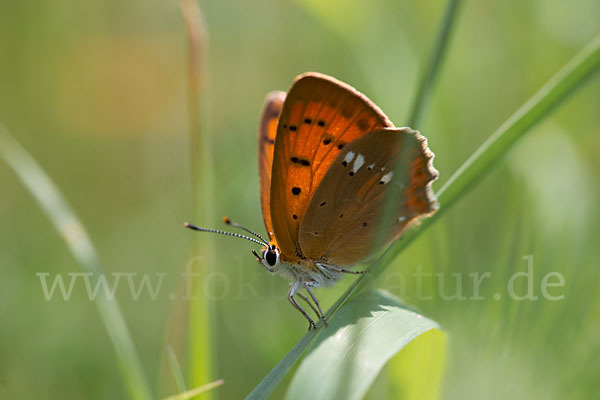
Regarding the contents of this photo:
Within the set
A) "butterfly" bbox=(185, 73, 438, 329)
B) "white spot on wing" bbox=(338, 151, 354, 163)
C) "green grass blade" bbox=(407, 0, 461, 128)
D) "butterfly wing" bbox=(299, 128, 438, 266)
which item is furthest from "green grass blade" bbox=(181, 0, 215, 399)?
"green grass blade" bbox=(407, 0, 461, 128)

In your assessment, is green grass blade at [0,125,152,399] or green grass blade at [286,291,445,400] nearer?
green grass blade at [286,291,445,400]

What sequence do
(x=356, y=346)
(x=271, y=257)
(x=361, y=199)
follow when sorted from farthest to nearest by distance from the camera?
(x=271, y=257), (x=361, y=199), (x=356, y=346)

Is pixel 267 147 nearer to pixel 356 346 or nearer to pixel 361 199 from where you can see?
pixel 361 199

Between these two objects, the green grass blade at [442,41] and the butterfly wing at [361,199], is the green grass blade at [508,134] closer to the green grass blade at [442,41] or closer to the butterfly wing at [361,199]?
the butterfly wing at [361,199]

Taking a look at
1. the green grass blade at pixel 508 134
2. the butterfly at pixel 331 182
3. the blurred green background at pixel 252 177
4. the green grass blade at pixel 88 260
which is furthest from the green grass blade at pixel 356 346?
the green grass blade at pixel 88 260

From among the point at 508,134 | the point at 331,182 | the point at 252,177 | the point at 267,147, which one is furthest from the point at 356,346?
the point at 252,177

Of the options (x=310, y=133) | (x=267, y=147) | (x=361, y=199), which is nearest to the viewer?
(x=310, y=133)

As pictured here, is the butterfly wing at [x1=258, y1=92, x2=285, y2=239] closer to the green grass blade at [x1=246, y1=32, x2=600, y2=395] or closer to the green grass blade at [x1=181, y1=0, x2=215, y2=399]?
the green grass blade at [x1=181, y1=0, x2=215, y2=399]
